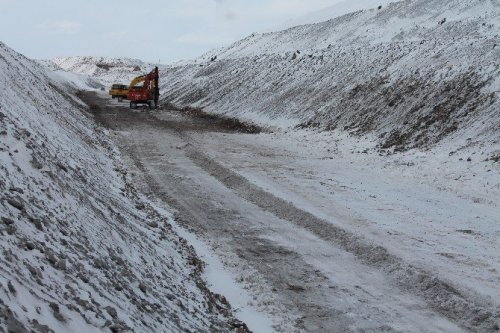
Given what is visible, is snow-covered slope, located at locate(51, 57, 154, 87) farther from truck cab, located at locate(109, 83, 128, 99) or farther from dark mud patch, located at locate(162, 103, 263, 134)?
dark mud patch, located at locate(162, 103, 263, 134)

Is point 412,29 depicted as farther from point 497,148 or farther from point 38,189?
point 38,189

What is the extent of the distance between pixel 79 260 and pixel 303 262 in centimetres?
414

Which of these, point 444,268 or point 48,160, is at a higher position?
point 48,160

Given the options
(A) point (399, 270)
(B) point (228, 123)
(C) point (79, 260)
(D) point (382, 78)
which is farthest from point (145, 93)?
(C) point (79, 260)

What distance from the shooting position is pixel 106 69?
11981cm

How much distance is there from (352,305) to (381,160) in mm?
11147

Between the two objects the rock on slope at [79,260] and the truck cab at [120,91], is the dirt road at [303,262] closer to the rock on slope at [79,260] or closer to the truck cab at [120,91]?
the rock on slope at [79,260]

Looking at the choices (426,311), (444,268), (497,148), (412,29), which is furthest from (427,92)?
(426,311)

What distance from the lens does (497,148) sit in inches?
581

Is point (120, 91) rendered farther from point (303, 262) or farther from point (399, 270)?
point (399, 270)

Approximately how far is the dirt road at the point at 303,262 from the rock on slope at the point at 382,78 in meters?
7.20

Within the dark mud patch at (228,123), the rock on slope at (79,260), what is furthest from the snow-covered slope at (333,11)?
the rock on slope at (79,260)

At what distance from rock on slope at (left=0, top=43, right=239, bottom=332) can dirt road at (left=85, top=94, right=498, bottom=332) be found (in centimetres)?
97

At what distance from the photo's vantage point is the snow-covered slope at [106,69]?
10713 centimetres
